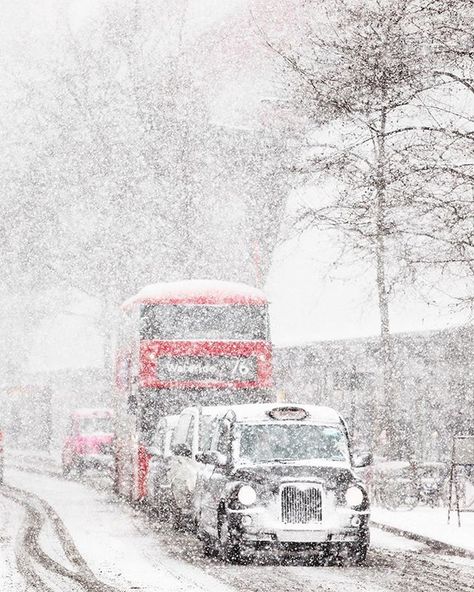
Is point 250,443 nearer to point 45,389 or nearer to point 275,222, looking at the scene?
point 275,222

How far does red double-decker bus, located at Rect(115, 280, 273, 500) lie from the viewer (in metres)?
27.4

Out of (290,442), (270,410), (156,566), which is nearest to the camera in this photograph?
(156,566)

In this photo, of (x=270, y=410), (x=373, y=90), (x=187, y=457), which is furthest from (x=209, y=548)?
(x=373, y=90)

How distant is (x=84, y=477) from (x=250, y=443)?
24.0 metres

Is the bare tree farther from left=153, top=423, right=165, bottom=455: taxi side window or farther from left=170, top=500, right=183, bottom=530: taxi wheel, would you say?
left=153, top=423, right=165, bottom=455: taxi side window

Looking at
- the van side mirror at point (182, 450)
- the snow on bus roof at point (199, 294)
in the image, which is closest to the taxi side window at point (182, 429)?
the van side mirror at point (182, 450)

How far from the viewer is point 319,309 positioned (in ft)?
126

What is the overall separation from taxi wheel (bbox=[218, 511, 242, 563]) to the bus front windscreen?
34.4 feet

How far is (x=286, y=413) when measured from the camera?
18703 mm

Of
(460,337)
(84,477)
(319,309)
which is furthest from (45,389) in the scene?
(460,337)

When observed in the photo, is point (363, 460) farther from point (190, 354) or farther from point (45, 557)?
point (190, 354)

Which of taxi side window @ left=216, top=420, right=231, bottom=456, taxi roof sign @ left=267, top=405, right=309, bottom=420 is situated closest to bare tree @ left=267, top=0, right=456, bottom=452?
taxi roof sign @ left=267, top=405, right=309, bottom=420

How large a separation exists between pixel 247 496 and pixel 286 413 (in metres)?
2.00

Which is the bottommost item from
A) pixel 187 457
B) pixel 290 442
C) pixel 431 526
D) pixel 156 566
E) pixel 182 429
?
pixel 156 566
